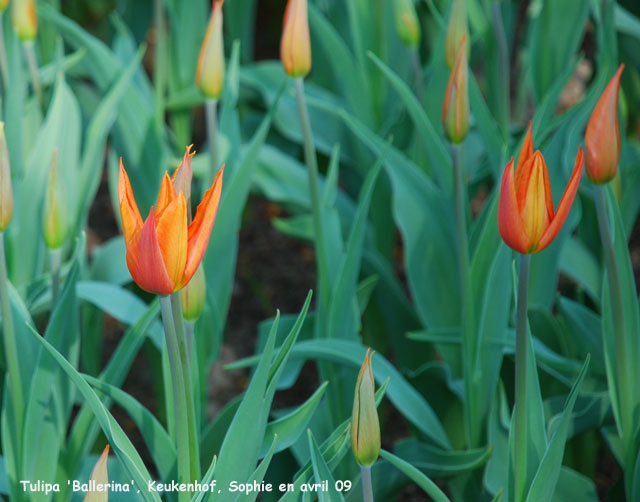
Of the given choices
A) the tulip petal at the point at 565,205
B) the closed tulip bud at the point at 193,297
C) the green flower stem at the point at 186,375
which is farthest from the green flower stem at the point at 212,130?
the tulip petal at the point at 565,205

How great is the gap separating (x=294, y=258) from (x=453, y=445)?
0.78m

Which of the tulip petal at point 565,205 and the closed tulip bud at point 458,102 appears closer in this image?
the tulip petal at point 565,205

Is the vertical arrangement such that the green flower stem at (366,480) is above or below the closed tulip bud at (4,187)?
below

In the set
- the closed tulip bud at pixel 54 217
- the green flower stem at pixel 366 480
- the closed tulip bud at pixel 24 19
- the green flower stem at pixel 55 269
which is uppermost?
the closed tulip bud at pixel 24 19

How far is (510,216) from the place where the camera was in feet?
2.28

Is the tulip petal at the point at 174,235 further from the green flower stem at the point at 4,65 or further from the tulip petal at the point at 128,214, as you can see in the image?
the green flower stem at the point at 4,65

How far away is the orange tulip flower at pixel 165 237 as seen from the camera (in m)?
0.61

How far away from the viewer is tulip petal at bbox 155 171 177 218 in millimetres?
627

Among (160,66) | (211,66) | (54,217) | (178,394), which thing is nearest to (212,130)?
(211,66)

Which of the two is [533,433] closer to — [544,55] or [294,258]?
[544,55]

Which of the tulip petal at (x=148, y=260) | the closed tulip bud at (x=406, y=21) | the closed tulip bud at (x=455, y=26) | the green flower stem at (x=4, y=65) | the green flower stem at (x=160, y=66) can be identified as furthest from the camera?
the green flower stem at (x=160, y=66)

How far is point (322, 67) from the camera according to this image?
1.74 metres

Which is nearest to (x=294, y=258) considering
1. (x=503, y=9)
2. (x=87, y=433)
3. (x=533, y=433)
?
(x=503, y=9)

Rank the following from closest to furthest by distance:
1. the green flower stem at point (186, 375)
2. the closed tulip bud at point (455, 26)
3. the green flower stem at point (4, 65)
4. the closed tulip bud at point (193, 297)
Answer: the green flower stem at point (186, 375)
the closed tulip bud at point (193, 297)
the closed tulip bud at point (455, 26)
the green flower stem at point (4, 65)
